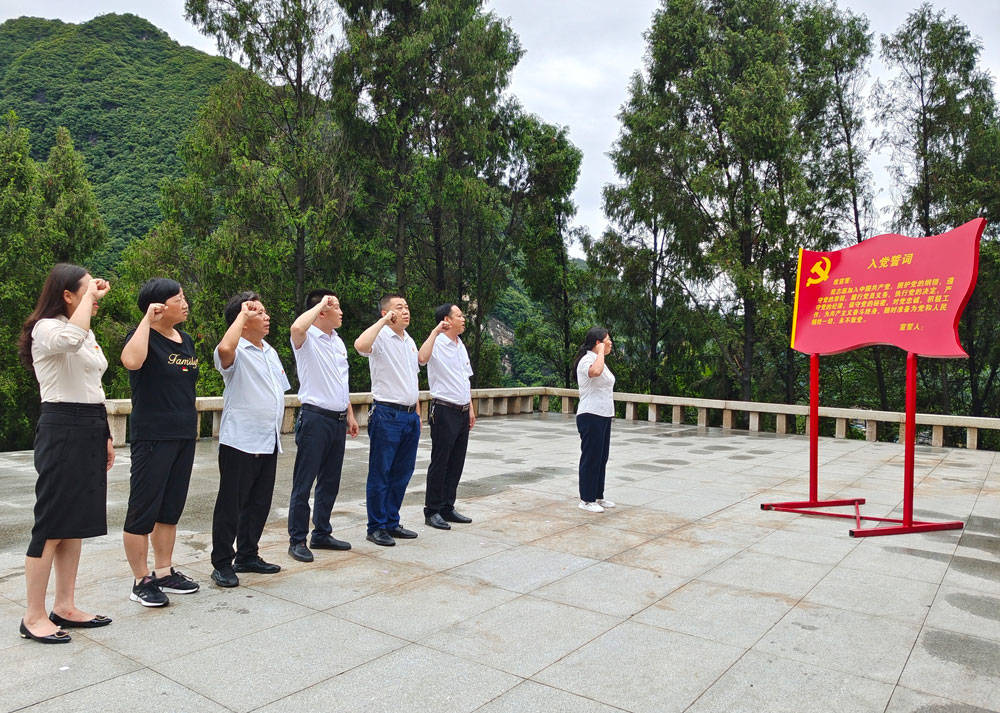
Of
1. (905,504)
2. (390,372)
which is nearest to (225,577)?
(390,372)

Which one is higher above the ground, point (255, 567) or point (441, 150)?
point (441, 150)

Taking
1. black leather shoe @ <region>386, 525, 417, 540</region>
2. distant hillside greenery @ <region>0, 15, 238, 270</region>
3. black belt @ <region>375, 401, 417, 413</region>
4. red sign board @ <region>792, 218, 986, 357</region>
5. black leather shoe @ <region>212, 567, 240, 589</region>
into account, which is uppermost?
distant hillside greenery @ <region>0, 15, 238, 270</region>

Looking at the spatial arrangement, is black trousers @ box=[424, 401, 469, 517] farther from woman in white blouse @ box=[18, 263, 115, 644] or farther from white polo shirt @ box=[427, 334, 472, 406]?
woman in white blouse @ box=[18, 263, 115, 644]

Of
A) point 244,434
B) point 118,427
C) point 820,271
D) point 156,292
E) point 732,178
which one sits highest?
point 732,178

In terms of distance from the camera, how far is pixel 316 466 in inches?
182

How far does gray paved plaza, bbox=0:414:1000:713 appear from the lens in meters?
2.84

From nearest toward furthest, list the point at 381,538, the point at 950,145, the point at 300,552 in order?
the point at 300,552
the point at 381,538
the point at 950,145

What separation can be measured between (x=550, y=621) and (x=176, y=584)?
1940 mm

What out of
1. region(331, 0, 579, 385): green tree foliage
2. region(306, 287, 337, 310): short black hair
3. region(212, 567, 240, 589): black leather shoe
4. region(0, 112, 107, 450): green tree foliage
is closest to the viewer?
region(212, 567, 240, 589): black leather shoe

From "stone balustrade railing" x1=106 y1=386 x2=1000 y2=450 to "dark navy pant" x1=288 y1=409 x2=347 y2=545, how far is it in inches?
216

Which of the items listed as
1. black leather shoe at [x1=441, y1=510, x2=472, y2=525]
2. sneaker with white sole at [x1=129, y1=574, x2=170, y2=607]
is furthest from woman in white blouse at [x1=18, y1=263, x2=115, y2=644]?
black leather shoe at [x1=441, y1=510, x2=472, y2=525]

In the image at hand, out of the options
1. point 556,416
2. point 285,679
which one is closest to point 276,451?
point 285,679

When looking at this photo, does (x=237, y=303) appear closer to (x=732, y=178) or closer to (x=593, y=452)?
(x=593, y=452)

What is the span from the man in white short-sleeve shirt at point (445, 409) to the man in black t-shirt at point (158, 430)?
2.04 meters
